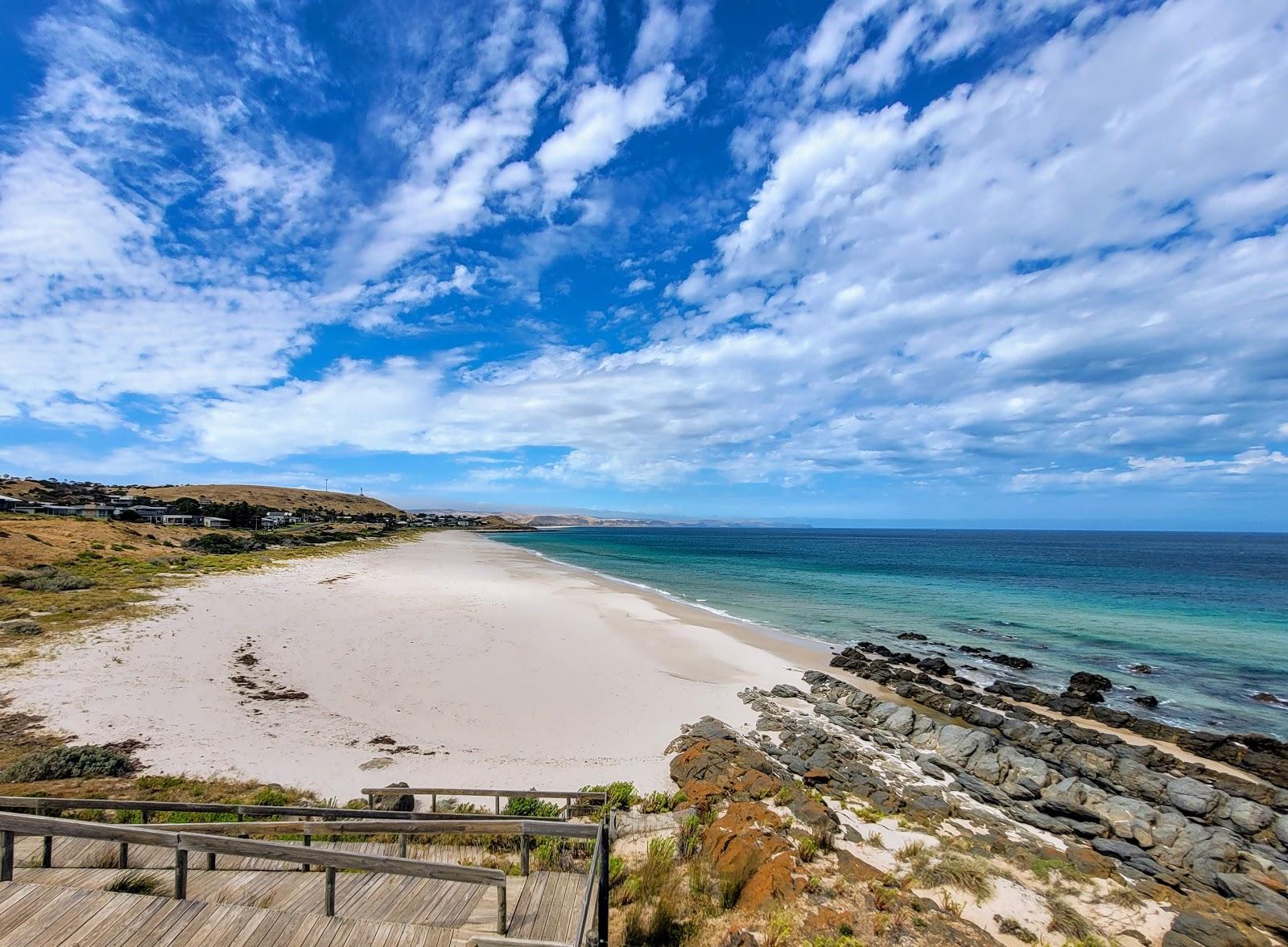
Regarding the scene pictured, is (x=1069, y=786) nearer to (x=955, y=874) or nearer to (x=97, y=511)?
(x=955, y=874)

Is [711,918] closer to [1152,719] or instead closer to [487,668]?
[487,668]

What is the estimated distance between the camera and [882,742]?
52.6 ft

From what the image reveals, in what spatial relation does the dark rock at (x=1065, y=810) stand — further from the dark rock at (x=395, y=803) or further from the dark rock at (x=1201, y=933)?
the dark rock at (x=395, y=803)

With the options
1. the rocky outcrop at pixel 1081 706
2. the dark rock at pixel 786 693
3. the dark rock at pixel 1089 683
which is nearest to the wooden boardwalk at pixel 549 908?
the dark rock at pixel 786 693

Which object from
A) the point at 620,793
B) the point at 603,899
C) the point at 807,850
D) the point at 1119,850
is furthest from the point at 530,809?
the point at 1119,850

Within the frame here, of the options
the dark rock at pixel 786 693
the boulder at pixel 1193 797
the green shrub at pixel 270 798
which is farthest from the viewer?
the dark rock at pixel 786 693

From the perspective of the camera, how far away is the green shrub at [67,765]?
33.6 feet

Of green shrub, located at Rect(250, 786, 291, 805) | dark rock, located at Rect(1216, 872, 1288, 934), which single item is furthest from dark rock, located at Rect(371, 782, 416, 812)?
dark rock, located at Rect(1216, 872, 1288, 934)

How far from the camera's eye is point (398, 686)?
17625 mm

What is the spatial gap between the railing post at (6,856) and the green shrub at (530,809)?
6.33 meters

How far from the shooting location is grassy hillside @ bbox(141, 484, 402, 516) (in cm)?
12406

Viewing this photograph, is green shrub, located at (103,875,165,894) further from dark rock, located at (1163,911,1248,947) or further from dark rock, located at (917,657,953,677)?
dark rock, located at (917,657,953,677)

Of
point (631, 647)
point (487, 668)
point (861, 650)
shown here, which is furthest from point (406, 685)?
point (861, 650)

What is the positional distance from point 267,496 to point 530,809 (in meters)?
168
